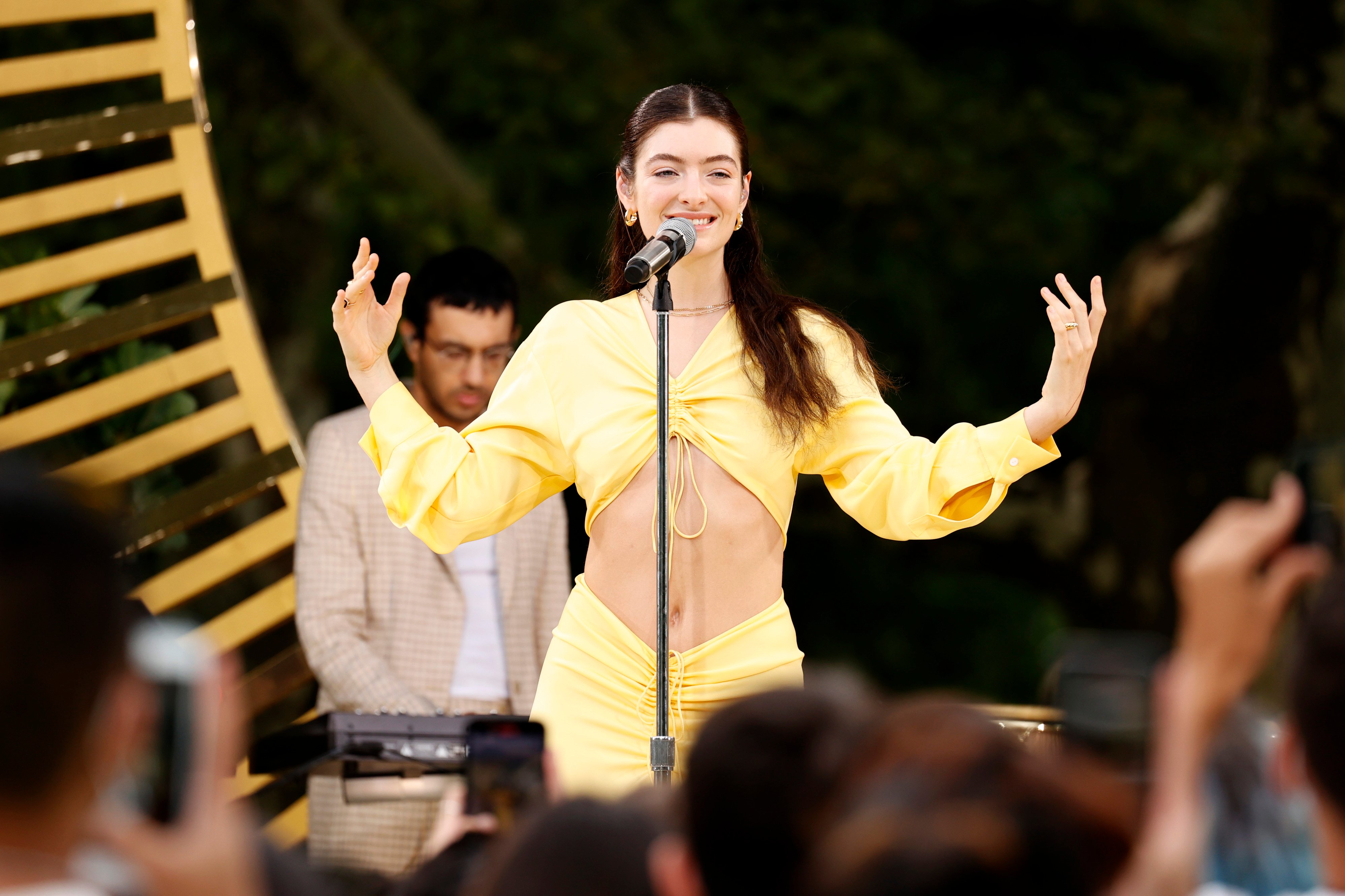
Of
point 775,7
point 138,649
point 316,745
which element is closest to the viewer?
point 138,649

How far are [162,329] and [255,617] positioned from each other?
0.74m

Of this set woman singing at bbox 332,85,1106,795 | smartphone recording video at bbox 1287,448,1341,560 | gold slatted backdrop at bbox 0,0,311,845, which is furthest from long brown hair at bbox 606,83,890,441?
gold slatted backdrop at bbox 0,0,311,845

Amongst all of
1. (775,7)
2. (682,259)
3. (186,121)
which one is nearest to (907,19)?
(775,7)

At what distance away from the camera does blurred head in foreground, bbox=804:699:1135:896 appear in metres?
0.93

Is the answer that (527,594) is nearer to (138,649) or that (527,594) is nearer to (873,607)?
(138,649)

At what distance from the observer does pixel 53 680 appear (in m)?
1.07

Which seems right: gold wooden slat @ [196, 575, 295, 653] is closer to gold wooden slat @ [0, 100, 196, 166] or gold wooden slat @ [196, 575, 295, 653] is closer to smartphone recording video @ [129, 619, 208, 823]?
gold wooden slat @ [0, 100, 196, 166]

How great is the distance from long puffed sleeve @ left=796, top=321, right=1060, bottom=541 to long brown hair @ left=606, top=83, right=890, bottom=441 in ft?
0.12

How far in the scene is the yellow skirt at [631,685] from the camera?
241 cm

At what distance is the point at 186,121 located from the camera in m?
3.96

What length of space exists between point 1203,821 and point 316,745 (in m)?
1.53

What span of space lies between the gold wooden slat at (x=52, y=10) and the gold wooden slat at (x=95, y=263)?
51cm

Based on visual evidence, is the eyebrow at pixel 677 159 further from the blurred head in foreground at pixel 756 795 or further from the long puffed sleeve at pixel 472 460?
the blurred head in foreground at pixel 756 795

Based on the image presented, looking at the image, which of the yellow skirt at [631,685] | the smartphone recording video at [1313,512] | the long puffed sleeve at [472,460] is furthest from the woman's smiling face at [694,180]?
the smartphone recording video at [1313,512]
